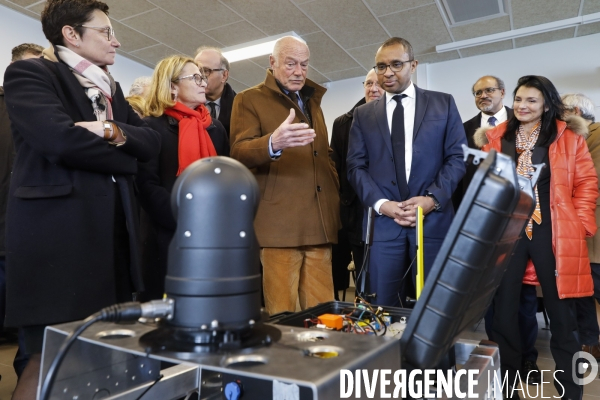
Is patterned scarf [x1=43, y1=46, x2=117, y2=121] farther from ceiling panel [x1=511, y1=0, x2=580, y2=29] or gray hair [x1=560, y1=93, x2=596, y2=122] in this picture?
ceiling panel [x1=511, y1=0, x2=580, y2=29]

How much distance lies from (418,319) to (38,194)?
1.00 m

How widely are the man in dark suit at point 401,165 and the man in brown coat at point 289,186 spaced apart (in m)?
0.19

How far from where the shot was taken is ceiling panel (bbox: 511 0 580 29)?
4418 millimetres

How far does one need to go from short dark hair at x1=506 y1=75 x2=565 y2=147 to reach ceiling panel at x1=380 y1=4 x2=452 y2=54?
267 centimetres

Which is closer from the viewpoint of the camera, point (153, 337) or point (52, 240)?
point (153, 337)

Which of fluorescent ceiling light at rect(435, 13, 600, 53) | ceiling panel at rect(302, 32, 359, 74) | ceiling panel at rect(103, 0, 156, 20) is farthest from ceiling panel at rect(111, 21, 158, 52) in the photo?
fluorescent ceiling light at rect(435, 13, 600, 53)

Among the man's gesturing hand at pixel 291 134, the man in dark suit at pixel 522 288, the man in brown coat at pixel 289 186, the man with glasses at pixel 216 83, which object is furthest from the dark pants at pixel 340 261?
the man's gesturing hand at pixel 291 134

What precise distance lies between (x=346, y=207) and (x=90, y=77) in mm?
1635

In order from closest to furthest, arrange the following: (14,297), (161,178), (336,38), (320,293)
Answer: (14,297) → (161,178) → (320,293) → (336,38)

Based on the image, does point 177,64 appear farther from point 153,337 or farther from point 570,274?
point 570,274

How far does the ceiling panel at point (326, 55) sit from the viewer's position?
5.17 m

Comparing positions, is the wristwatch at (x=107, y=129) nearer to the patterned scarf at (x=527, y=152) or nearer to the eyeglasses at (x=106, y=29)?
the eyeglasses at (x=106, y=29)

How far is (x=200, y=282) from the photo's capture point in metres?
0.56

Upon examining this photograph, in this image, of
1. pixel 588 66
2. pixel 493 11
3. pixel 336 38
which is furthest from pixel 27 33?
pixel 588 66
